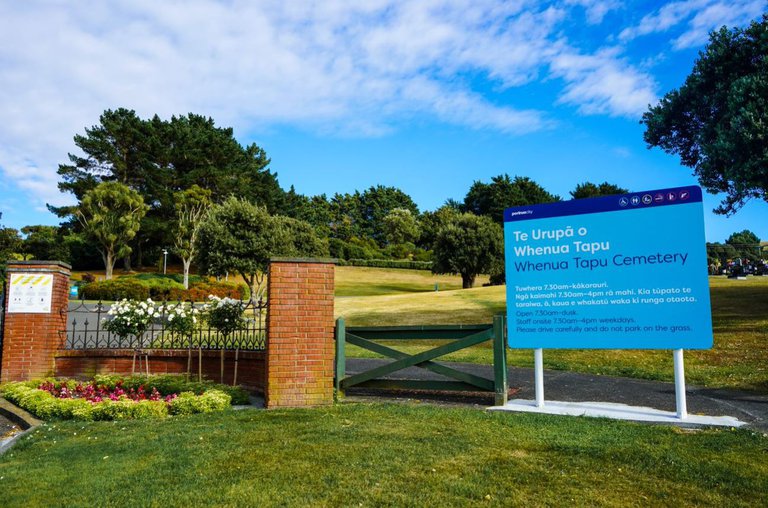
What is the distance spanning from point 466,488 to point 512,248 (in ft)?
14.7

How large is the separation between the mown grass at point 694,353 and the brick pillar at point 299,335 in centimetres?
665

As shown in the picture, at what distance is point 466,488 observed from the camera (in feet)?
14.2

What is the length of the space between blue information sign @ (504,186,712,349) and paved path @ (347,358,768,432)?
4.17 ft

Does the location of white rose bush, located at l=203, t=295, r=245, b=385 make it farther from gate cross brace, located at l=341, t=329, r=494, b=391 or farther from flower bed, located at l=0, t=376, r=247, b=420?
gate cross brace, located at l=341, t=329, r=494, b=391

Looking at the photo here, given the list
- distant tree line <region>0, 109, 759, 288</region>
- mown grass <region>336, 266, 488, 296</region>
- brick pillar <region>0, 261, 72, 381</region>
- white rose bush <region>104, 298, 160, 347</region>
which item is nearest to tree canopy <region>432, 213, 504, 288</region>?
distant tree line <region>0, 109, 759, 288</region>

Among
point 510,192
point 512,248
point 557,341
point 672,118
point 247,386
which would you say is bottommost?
point 247,386

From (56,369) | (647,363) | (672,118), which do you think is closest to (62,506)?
(56,369)

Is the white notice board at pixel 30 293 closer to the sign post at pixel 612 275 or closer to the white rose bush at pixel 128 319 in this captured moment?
the white rose bush at pixel 128 319

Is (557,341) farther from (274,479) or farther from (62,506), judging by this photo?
(62,506)

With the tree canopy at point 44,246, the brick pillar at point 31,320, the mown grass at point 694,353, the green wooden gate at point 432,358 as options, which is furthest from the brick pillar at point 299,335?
the tree canopy at point 44,246

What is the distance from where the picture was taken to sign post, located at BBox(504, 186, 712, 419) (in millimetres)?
6926

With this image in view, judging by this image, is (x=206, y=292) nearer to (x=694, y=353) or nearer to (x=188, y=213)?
(x=188, y=213)

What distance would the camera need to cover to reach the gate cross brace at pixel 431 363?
8.31m

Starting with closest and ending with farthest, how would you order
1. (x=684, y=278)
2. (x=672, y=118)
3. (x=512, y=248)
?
(x=684, y=278) → (x=512, y=248) → (x=672, y=118)
